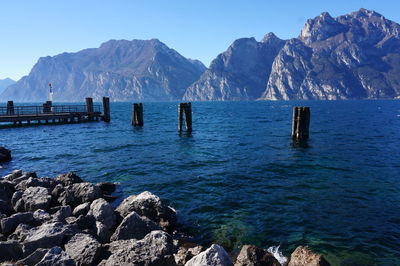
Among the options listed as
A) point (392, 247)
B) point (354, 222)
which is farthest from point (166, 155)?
point (392, 247)

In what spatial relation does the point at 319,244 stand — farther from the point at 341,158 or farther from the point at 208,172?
the point at 341,158

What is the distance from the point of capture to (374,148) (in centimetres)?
2705

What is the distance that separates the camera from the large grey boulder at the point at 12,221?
9.16 m

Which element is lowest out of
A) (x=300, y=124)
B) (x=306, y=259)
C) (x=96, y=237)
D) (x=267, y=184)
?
(x=267, y=184)

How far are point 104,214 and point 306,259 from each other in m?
6.68

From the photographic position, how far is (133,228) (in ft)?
29.0

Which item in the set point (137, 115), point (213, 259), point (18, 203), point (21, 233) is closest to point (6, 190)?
point (18, 203)

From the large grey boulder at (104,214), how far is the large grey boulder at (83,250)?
6.70 feet

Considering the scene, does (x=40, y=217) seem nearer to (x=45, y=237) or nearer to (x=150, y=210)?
(x=45, y=237)

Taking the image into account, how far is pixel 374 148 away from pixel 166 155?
19.6 meters

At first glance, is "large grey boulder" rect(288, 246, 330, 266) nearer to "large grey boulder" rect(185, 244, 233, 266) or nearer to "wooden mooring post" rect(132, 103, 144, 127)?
"large grey boulder" rect(185, 244, 233, 266)

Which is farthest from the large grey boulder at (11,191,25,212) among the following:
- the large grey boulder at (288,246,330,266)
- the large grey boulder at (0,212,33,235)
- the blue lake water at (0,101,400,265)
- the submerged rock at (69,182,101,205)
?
the large grey boulder at (288,246,330,266)

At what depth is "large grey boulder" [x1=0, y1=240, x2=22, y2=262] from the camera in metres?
7.43

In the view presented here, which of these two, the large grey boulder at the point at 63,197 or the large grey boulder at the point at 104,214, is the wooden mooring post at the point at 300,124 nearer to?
the large grey boulder at the point at 63,197
